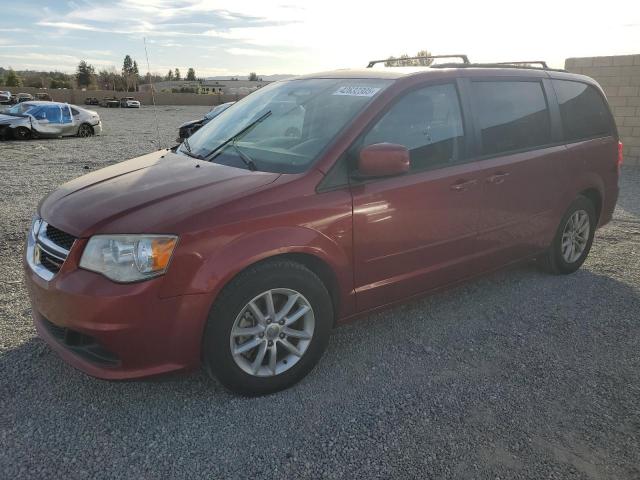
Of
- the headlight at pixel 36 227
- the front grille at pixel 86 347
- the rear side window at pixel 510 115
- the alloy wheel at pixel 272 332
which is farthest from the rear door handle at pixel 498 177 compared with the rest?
the headlight at pixel 36 227

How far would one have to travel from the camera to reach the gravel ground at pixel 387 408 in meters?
2.45

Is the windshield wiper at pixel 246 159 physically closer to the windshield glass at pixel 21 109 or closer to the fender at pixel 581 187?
the fender at pixel 581 187

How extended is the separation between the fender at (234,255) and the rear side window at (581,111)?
2778mm

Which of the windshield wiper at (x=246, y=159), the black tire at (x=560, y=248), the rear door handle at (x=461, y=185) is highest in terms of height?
the windshield wiper at (x=246, y=159)

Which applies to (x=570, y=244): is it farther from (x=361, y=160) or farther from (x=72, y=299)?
(x=72, y=299)

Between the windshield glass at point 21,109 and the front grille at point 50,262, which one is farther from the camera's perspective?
the windshield glass at point 21,109

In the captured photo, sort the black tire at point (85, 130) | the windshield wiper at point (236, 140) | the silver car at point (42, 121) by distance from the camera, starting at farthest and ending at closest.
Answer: the black tire at point (85, 130)
the silver car at point (42, 121)
the windshield wiper at point (236, 140)

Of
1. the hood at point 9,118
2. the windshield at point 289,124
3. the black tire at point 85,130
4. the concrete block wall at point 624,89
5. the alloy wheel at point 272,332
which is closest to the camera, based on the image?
the alloy wheel at point 272,332

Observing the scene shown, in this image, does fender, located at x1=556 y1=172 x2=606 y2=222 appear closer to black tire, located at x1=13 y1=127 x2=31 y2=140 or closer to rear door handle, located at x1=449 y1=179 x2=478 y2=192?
rear door handle, located at x1=449 y1=179 x2=478 y2=192

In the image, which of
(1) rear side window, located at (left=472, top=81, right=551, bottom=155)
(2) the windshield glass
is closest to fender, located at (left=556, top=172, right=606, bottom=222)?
(1) rear side window, located at (left=472, top=81, right=551, bottom=155)

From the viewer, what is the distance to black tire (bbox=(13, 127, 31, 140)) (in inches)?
690

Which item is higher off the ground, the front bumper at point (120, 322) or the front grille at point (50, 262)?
the front grille at point (50, 262)

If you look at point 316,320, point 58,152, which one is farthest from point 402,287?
point 58,152

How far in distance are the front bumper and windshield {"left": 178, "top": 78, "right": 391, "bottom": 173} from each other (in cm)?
102
